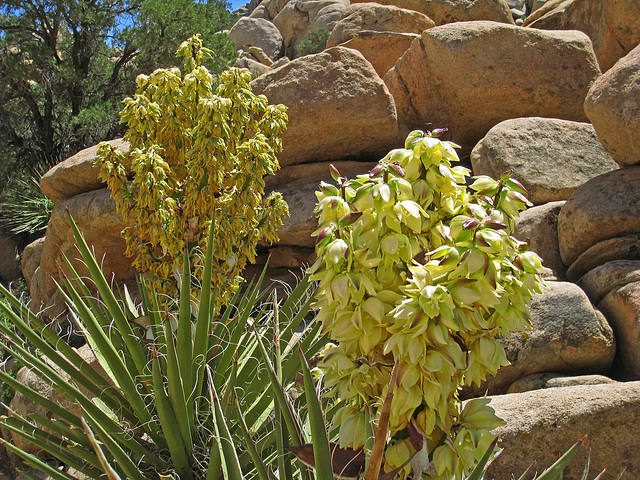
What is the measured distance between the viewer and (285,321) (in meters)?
2.51

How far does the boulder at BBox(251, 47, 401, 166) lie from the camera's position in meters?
6.21

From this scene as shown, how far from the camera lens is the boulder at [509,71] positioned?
6.67m

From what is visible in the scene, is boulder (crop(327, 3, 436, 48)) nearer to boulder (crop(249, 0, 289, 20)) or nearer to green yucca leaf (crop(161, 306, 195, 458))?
green yucca leaf (crop(161, 306, 195, 458))

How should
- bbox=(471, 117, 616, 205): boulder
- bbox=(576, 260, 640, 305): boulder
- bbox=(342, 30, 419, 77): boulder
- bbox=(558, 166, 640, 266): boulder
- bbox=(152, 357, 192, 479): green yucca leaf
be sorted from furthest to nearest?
bbox=(342, 30, 419, 77): boulder → bbox=(471, 117, 616, 205): boulder → bbox=(558, 166, 640, 266): boulder → bbox=(576, 260, 640, 305): boulder → bbox=(152, 357, 192, 479): green yucca leaf

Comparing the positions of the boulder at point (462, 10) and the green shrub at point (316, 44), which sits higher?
the green shrub at point (316, 44)

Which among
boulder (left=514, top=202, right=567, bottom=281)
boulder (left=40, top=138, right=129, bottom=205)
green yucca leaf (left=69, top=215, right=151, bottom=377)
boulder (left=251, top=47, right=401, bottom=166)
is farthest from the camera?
boulder (left=40, top=138, right=129, bottom=205)

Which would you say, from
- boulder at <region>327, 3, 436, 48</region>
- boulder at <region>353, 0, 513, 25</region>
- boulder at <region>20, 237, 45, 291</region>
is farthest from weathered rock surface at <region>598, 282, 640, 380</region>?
boulder at <region>353, 0, 513, 25</region>

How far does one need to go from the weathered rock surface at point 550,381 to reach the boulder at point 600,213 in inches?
56.1

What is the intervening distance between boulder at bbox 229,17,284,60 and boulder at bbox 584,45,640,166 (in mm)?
18769

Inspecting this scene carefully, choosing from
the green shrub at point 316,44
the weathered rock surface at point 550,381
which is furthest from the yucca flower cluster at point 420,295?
the green shrub at point 316,44

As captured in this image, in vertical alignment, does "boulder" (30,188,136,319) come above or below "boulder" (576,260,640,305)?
above

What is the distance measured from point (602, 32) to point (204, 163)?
8177mm

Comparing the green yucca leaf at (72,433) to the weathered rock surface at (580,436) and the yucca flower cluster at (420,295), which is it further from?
the weathered rock surface at (580,436)

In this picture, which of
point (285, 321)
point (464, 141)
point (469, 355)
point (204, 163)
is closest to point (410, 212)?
point (469, 355)
